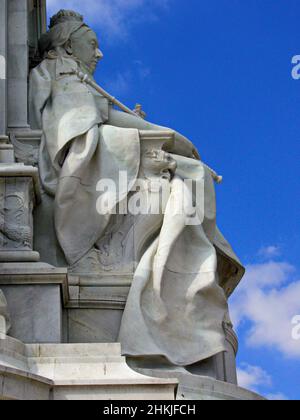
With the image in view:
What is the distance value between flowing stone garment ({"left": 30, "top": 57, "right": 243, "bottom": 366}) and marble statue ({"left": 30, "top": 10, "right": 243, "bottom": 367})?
15 mm

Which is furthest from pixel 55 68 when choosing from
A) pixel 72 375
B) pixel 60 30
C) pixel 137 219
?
pixel 72 375

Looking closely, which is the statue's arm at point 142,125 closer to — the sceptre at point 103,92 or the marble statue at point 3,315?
the sceptre at point 103,92

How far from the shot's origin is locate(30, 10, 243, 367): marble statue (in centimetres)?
1823

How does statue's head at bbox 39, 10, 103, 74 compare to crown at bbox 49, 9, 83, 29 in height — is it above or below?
below

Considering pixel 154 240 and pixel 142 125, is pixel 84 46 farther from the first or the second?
pixel 154 240

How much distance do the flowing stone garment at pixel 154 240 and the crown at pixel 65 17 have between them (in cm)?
116

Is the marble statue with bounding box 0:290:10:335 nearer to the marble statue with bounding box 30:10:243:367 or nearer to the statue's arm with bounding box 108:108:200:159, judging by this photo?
the marble statue with bounding box 30:10:243:367

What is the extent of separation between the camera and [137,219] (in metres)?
19.2

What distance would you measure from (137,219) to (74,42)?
379cm

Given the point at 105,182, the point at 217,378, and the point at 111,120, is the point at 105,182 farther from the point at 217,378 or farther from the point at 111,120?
the point at 217,378

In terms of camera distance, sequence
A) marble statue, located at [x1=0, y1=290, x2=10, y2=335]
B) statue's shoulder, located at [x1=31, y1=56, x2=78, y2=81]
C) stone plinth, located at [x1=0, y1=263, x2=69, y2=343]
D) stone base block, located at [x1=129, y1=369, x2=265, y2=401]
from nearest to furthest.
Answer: marble statue, located at [x1=0, y1=290, x2=10, y2=335] → stone base block, located at [x1=129, y1=369, x2=265, y2=401] → stone plinth, located at [x1=0, y1=263, x2=69, y2=343] → statue's shoulder, located at [x1=31, y1=56, x2=78, y2=81]

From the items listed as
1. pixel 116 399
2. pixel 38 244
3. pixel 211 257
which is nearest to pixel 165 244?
pixel 211 257

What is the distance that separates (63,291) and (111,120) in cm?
365

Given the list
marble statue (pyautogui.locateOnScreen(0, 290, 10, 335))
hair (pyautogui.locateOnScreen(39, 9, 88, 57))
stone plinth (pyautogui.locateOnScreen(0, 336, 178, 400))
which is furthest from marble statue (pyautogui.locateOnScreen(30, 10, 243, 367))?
marble statue (pyautogui.locateOnScreen(0, 290, 10, 335))
